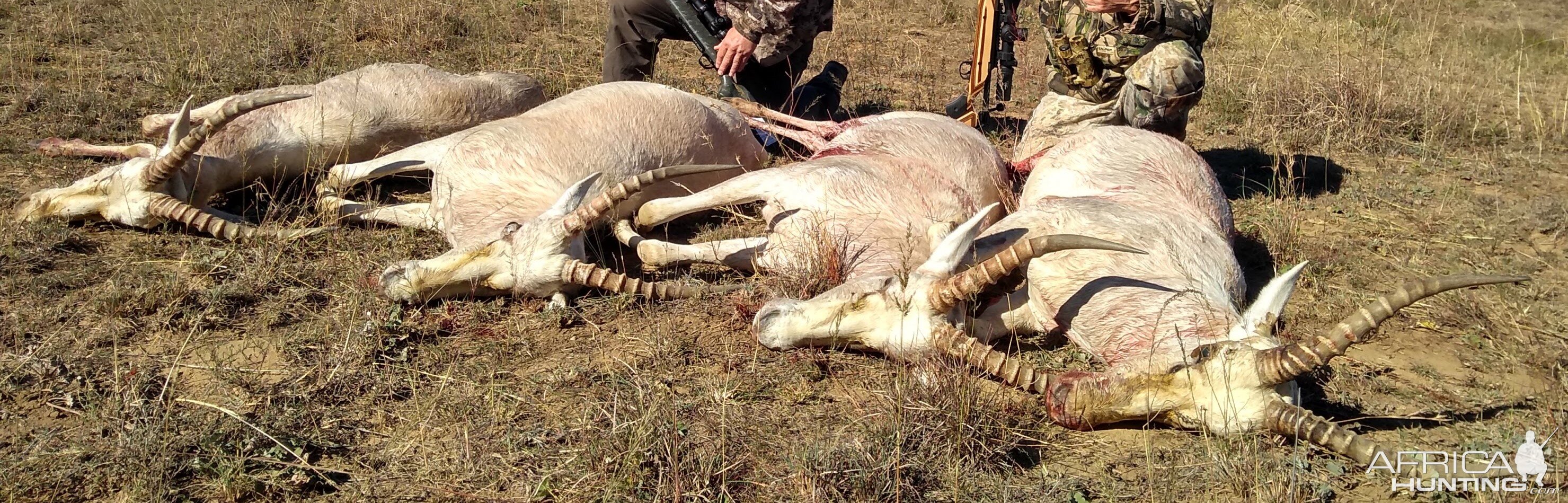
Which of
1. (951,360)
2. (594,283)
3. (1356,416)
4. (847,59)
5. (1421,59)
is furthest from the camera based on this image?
(1421,59)

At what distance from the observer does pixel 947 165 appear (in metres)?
5.46


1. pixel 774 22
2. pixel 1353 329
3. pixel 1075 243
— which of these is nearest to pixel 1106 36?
pixel 774 22

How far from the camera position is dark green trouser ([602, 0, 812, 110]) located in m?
7.20

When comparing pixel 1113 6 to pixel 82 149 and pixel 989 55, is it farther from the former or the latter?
pixel 82 149

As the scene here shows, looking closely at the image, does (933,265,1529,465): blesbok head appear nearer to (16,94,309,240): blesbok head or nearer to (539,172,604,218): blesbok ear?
(539,172,604,218): blesbok ear

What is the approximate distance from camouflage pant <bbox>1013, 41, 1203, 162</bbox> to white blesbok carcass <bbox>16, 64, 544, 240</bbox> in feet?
10.1

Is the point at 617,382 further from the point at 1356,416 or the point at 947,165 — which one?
the point at 1356,416

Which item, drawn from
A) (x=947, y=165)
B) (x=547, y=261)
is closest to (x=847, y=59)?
(x=947, y=165)

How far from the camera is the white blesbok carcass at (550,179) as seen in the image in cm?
448

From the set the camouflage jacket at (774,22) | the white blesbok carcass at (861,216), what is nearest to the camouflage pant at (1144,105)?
the white blesbok carcass at (861,216)

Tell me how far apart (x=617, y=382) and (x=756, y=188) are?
147 cm

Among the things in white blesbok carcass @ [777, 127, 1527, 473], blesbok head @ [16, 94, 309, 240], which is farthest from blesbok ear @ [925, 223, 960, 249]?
blesbok head @ [16, 94, 309, 240]

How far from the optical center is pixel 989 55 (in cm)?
712

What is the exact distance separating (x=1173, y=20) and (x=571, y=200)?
380 cm
